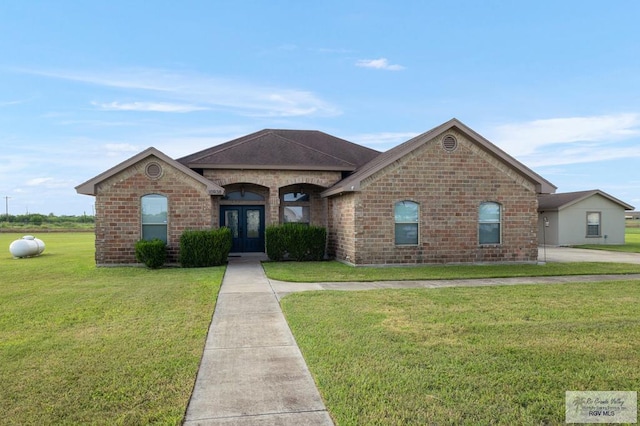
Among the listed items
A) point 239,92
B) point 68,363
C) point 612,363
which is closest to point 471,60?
point 239,92

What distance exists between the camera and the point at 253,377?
5.06 metres

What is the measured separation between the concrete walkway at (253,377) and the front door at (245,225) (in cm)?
1208

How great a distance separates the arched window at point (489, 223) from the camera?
1672cm

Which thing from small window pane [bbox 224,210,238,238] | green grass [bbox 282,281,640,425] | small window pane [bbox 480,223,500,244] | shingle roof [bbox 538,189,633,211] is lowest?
green grass [bbox 282,281,640,425]

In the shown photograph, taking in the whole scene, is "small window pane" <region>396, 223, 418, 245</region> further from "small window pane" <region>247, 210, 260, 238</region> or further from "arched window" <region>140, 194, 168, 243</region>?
"arched window" <region>140, 194, 168, 243</region>

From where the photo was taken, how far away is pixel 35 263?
1794 centimetres

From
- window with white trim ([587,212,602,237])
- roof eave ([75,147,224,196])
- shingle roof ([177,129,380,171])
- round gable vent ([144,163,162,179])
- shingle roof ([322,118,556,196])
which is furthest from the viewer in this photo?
window with white trim ([587,212,602,237])

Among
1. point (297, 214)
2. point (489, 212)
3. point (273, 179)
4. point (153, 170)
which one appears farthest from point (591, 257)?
point (153, 170)

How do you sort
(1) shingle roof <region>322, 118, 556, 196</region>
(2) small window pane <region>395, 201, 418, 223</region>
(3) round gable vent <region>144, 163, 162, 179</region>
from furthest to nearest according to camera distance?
(3) round gable vent <region>144, 163, 162, 179</region>, (2) small window pane <region>395, 201, 418, 223</region>, (1) shingle roof <region>322, 118, 556, 196</region>

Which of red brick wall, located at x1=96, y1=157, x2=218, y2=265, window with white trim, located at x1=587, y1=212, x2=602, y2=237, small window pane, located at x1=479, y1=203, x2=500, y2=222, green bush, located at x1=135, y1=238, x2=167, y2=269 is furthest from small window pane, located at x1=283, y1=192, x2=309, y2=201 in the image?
window with white trim, located at x1=587, y1=212, x2=602, y2=237

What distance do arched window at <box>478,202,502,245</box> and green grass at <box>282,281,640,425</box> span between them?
280 inches

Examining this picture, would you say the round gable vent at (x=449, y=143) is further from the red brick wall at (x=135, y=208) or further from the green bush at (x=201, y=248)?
the red brick wall at (x=135, y=208)

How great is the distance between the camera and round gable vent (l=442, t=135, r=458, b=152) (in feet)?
53.0

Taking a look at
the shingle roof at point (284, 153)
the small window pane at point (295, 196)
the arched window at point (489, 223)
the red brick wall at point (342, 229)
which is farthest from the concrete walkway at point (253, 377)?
the small window pane at point (295, 196)
